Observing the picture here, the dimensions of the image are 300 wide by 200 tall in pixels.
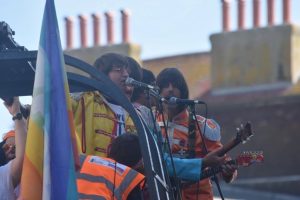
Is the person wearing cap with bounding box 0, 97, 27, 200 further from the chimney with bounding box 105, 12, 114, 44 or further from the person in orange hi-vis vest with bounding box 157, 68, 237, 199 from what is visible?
the chimney with bounding box 105, 12, 114, 44

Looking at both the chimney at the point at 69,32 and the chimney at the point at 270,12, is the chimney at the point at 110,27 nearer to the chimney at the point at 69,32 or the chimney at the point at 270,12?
the chimney at the point at 69,32

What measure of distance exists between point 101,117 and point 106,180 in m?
1.10

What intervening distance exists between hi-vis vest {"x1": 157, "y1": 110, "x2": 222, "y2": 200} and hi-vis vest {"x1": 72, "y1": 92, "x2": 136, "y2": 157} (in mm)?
385

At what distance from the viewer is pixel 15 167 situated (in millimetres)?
7797

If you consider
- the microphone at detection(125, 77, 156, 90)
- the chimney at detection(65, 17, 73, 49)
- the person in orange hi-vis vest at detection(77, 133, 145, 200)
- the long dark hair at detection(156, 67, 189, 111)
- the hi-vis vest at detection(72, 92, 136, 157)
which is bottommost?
the chimney at detection(65, 17, 73, 49)

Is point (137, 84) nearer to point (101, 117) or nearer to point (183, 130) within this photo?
point (101, 117)

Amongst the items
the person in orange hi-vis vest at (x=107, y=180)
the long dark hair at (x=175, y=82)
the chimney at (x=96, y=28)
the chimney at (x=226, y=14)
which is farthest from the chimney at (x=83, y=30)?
the person in orange hi-vis vest at (x=107, y=180)

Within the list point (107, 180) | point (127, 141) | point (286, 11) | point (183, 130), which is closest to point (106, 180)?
point (107, 180)

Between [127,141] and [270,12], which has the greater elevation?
[127,141]

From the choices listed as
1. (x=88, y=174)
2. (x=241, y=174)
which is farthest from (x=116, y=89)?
(x=241, y=174)

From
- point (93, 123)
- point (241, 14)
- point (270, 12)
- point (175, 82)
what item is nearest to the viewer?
point (93, 123)

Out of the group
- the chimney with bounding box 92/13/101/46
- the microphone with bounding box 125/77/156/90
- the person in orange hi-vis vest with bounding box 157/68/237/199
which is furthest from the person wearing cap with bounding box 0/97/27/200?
the chimney with bounding box 92/13/101/46

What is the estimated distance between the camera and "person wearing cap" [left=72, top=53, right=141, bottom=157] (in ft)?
28.5

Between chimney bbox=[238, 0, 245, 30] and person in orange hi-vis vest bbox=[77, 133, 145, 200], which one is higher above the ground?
person in orange hi-vis vest bbox=[77, 133, 145, 200]
